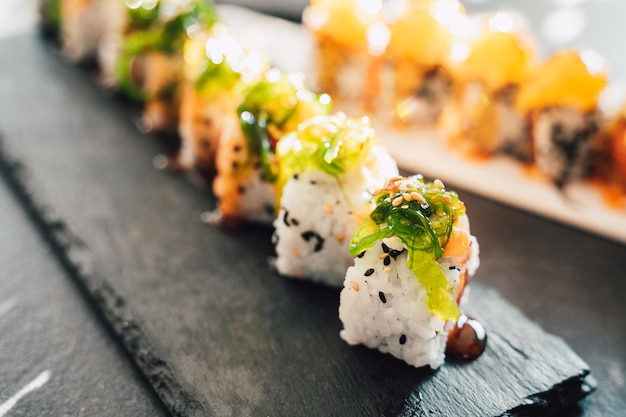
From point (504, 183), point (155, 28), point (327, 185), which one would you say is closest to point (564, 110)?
point (504, 183)

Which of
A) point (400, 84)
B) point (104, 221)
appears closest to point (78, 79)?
point (104, 221)

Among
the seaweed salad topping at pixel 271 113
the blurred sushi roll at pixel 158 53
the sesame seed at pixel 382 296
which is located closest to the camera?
the sesame seed at pixel 382 296

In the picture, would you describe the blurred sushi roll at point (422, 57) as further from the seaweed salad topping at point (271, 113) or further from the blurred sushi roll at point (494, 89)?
the seaweed salad topping at point (271, 113)

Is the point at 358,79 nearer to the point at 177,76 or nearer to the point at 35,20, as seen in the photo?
the point at 177,76

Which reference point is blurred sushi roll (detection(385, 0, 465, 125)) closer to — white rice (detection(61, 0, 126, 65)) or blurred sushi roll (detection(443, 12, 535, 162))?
blurred sushi roll (detection(443, 12, 535, 162))

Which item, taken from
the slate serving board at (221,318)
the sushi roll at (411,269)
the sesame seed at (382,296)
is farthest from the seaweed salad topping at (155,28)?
the sesame seed at (382,296)

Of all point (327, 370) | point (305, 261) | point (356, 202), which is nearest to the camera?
point (327, 370)
